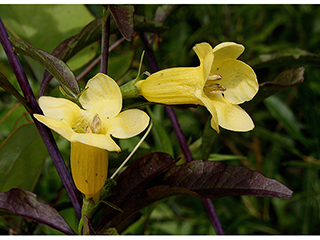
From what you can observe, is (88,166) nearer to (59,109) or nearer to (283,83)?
(59,109)

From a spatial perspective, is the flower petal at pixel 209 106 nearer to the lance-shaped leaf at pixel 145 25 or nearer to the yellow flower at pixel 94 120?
the yellow flower at pixel 94 120

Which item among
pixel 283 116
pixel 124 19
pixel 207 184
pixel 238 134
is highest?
pixel 124 19

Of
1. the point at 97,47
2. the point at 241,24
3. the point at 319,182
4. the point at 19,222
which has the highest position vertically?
the point at 97,47

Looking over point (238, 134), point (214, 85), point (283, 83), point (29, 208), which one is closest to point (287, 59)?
point (283, 83)

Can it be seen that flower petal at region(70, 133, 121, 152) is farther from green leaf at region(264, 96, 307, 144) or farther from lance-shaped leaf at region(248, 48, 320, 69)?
green leaf at region(264, 96, 307, 144)

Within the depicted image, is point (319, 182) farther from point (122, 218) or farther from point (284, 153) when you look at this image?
point (122, 218)

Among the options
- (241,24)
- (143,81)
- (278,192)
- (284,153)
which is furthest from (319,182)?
(143,81)
